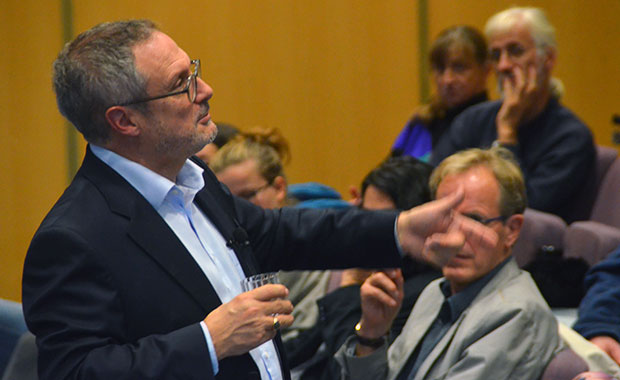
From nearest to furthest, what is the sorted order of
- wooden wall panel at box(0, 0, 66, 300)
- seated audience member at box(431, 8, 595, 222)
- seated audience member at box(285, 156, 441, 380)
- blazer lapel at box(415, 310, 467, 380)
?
blazer lapel at box(415, 310, 467, 380) → seated audience member at box(285, 156, 441, 380) → seated audience member at box(431, 8, 595, 222) → wooden wall panel at box(0, 0, 66, 300)

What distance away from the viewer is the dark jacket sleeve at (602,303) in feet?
7.47

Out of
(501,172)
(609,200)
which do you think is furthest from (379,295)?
(609,200)

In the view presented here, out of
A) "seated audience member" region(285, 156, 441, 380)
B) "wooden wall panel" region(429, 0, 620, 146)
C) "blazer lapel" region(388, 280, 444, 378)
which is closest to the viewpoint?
"blazer lapel" region(388, 280, 444, 378)

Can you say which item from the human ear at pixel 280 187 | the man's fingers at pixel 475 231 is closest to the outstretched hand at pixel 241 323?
the man's fingers at pixel 475 231

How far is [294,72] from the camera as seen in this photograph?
15.6ft

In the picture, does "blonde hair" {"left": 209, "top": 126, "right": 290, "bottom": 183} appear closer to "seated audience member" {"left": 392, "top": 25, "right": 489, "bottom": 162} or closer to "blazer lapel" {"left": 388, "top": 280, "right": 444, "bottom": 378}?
"seated audience member" {"left": 392, "top": 25, "right": 489, "bottom": 162}

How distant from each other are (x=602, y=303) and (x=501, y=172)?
492mm

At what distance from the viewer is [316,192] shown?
372 centimetres

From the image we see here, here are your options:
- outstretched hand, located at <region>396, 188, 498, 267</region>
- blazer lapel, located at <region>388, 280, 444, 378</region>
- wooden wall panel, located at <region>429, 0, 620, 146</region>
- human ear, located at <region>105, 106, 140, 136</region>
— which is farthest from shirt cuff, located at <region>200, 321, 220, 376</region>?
wooden wall panel, located at <region>429, 0, 620, 146</region>

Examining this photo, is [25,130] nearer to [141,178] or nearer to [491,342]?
[141,178]

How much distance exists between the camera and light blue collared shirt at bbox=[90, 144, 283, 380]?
5.31 ft

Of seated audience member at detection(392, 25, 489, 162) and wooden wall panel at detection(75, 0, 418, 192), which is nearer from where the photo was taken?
seated audience member at detection(392, 25, 489, 162)

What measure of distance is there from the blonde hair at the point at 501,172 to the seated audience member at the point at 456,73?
1.45 m

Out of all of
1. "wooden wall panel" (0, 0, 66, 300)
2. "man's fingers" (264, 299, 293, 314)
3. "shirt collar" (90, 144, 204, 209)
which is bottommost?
"wooden wall panel" (0, 0, 66, 300)
